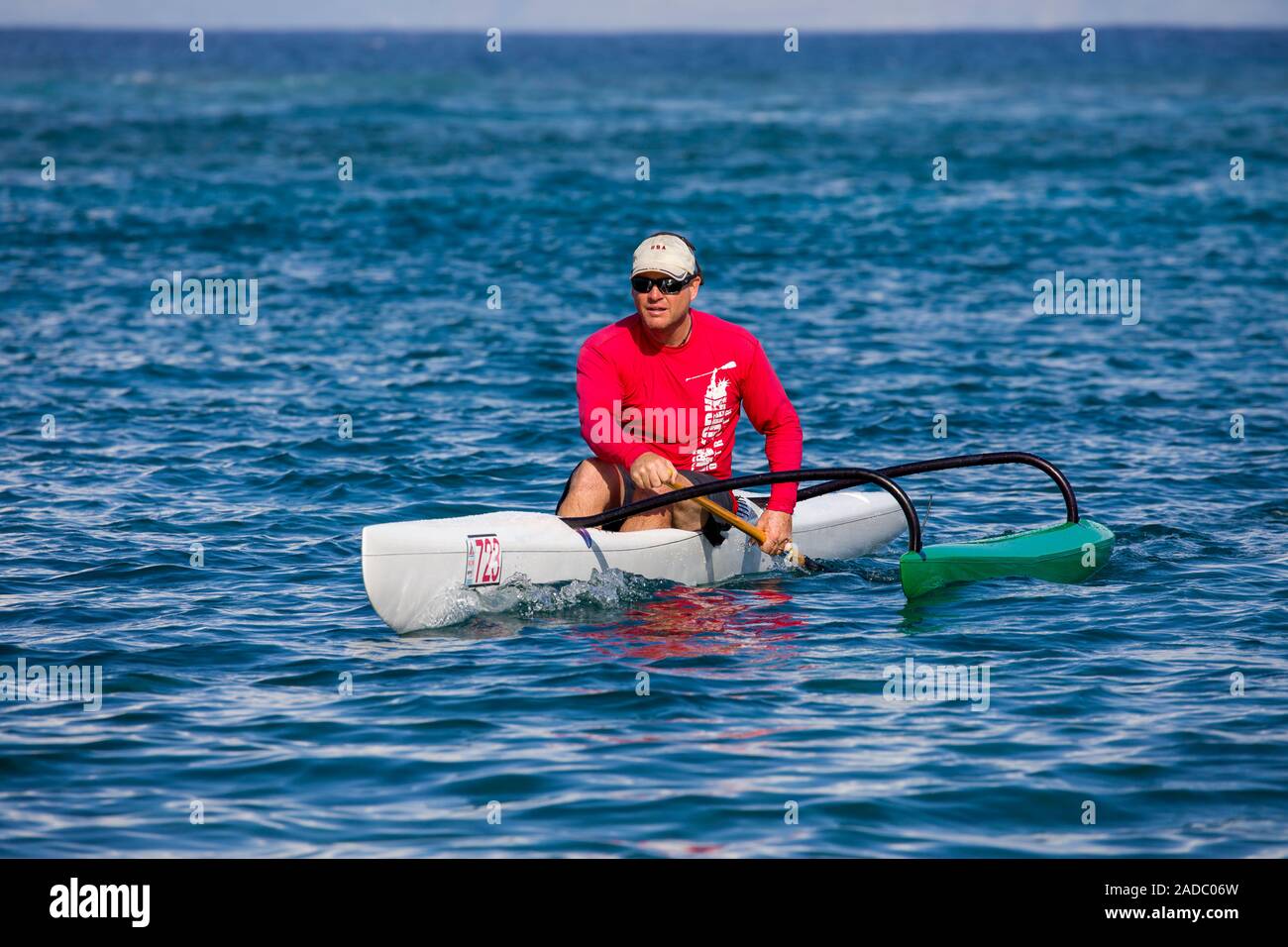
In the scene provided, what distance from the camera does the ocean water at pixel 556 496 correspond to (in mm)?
5652

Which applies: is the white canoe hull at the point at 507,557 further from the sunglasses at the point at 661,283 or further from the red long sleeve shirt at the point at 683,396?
the sunglasses at the point at 661,283

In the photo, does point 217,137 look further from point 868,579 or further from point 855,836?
point 855,836

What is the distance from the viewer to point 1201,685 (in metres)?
6.76

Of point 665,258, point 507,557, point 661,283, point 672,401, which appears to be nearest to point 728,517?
point 672,401

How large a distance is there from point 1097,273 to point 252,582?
42.4 feet

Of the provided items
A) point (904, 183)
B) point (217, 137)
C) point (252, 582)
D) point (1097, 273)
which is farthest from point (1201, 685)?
point (217, 137)

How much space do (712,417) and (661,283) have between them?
34.4 inches

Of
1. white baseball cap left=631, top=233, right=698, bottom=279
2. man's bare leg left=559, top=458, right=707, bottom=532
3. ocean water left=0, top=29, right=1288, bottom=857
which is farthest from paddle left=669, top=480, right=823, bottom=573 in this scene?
white baseball cap left=631, top=233, right=698, bottom=279

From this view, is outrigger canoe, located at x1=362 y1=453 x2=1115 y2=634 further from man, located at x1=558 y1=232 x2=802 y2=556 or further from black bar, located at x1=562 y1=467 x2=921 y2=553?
man, located at x1=558 y1=232 x2=802 y2=556

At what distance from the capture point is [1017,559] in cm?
845

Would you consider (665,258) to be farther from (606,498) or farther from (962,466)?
(962,466)

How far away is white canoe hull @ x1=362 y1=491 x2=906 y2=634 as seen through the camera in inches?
290
